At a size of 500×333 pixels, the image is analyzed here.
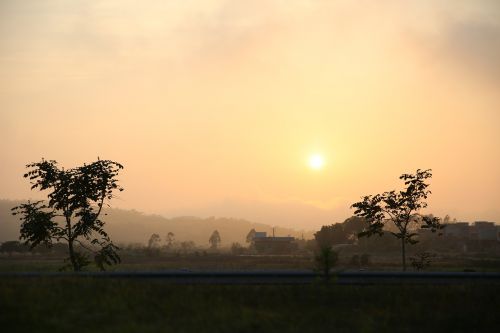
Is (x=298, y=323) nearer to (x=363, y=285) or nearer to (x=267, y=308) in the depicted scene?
(x=267, y=308)

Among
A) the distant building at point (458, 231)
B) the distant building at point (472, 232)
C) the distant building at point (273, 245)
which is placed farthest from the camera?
the distant building at point (458, 231)

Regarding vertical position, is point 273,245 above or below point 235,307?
above

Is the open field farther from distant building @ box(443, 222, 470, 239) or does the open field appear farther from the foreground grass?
distant building @ box(443, 222, 470, 239)

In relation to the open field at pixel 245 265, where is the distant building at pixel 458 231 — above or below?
above

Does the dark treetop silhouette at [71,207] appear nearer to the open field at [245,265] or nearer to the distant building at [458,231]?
the open field at [245,265]

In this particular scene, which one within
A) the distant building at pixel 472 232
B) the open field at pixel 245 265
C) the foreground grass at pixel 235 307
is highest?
the distant building at pixel 472 232

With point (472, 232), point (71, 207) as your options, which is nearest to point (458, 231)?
point (472, 232)

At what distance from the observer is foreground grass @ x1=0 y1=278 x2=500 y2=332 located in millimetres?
16375

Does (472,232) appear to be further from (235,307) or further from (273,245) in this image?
(235,307)

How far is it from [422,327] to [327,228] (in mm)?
109897

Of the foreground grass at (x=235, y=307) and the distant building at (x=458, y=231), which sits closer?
the foreground grass at (x=235, y=307)

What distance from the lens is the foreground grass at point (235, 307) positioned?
53.7 feet

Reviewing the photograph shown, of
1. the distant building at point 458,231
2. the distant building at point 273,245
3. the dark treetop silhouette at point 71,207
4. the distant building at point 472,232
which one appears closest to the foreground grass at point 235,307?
the dark treetop silhouette at point 71,207

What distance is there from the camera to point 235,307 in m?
18.4
